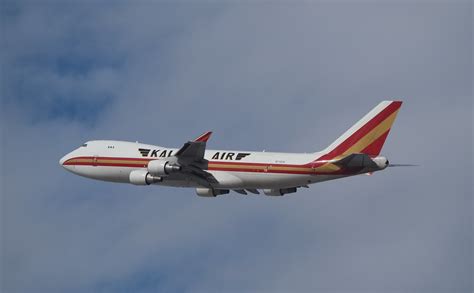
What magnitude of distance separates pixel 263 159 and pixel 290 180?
3177 millimetres

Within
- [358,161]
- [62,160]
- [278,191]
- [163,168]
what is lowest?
[358,161]

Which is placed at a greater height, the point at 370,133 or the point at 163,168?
the point at 163,168

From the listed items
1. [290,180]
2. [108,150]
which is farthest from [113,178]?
[290,180]

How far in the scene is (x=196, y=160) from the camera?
297 ft

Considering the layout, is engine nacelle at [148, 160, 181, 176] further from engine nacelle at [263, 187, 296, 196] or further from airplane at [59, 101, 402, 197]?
engine nacelle at [263, 187, 296, 196]

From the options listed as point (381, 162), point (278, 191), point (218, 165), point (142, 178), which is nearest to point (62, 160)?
point (142, 178)

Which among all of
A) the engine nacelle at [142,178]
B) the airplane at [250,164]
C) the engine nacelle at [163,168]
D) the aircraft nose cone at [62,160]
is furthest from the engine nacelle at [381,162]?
the aircraft nose cone at [62,160]

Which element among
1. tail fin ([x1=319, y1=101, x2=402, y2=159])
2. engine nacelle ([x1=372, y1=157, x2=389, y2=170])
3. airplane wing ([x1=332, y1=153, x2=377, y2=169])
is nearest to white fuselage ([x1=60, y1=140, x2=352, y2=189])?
airplane wing ([x1=332, y1=153, x2=377, y2=169])

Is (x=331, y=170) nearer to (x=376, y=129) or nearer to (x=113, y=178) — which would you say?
(x=376, y=129)

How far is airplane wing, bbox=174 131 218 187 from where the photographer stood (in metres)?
87.9

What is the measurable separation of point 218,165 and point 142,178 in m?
6.84

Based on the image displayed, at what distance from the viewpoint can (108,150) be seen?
9894 centimetres

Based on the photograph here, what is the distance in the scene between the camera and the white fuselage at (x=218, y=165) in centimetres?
9000

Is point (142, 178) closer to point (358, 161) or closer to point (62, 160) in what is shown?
point (62, 160)
